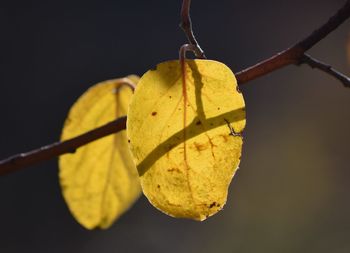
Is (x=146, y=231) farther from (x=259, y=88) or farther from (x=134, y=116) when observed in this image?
(x=134, y=116)

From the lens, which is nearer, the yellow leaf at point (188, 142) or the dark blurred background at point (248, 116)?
the yellow leaf at point (188, 142)

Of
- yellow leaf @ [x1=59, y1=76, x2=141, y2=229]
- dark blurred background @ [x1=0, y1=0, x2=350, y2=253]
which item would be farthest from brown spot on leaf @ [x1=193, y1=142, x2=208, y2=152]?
dark blurred background @ [x1=0, y1=0, x2=350, y2=253]

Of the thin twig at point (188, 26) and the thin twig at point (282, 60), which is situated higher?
the thin twig at point (188, 26)

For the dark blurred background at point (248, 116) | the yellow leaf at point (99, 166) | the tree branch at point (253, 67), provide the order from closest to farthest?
1. the tree branch at point (253, 67)
2. the yellow leaf at point (99, 166)
3. the dark blurred background at point (248, 116)

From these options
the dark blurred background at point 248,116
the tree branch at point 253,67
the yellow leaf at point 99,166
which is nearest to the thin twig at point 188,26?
the tree branch at point 253,67

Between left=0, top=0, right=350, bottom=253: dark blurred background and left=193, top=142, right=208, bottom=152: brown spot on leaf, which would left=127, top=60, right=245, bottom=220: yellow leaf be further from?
left=0, top=0, right=350, bottom=253: dark blurred background

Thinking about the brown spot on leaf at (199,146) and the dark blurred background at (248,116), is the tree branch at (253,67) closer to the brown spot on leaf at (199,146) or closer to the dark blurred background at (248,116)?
the brown spot on leaf at (199,146)
